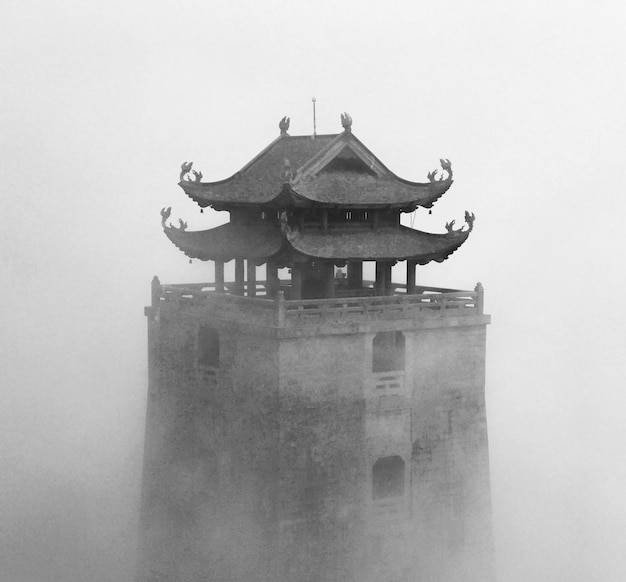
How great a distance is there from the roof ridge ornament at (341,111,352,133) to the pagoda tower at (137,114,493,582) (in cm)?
4

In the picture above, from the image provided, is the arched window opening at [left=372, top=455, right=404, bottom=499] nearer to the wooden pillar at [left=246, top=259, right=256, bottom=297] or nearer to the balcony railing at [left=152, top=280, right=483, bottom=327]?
the balcony railing at [left=152, top=280, right=483, bottom=327]

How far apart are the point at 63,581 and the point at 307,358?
1996 centimetres

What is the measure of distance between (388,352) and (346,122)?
24.2ft

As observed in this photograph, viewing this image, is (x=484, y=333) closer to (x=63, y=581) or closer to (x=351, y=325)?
(x=351, y=325)

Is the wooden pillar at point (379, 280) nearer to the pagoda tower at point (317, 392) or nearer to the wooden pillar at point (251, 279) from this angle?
the pagoda tower at point (317, 392)

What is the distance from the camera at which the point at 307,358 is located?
42531mm

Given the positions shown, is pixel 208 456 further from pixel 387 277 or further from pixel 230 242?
pixel 387 277

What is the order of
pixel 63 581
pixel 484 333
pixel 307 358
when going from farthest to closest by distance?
pixel 63 581 → pixel 484 333 → pixel 307 358

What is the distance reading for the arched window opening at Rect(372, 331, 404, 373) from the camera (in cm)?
4459

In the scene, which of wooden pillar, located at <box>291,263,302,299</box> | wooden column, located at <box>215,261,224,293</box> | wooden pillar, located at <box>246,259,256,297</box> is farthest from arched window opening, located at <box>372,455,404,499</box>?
wooden column, located at <box>215,261,224,293</box>

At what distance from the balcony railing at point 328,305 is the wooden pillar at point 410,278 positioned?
80 cm

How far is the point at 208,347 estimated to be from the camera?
46.3 metres

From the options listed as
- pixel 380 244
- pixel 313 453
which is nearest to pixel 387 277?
pixel 380 244

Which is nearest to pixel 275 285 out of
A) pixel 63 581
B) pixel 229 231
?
pixel 229 231
